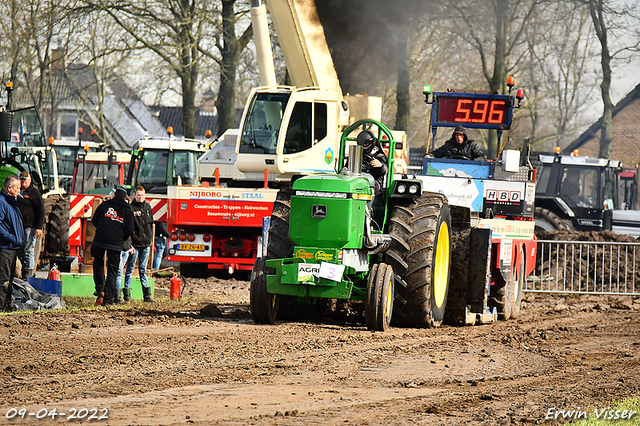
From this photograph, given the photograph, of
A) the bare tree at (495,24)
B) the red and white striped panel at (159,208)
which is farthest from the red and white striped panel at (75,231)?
the bare tree at (495,24)

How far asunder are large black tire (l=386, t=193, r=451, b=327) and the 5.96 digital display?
468cm

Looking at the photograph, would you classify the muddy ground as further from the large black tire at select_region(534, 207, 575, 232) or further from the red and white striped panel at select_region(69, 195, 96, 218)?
the large black tire at select_region(534, 207, 575, 232)

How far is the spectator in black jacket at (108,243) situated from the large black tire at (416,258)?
4529 millimetres

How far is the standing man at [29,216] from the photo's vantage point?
13.0 meters

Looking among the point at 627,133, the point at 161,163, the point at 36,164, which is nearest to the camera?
the point at 36,164

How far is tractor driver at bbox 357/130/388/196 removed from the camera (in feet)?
32.3

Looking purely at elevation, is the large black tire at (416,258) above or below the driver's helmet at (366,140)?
below

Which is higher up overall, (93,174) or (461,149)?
(461,149)

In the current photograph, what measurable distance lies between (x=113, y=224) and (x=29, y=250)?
7.26 ft

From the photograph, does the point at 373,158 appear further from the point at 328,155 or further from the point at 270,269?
the point at 328,155

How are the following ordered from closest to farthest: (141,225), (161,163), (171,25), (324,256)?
1. (324,256)
2. (141,225)
3. (161,163)
4. (171,25)

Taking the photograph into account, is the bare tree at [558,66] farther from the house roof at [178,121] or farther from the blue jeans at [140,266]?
the house roof at [178,121]

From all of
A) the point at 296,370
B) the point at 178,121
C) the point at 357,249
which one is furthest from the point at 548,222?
the point at 178,121

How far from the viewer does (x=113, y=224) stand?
485 inches
